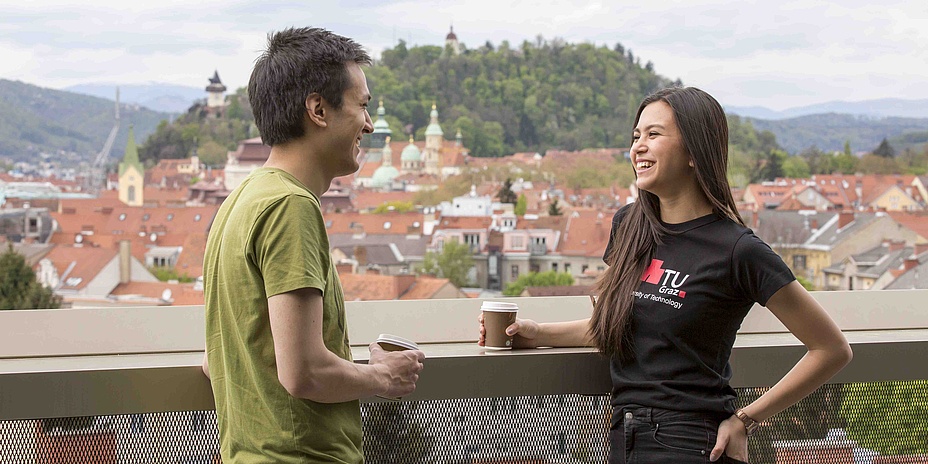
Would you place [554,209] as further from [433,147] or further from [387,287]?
[387,287]

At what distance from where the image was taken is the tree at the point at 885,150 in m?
56.1

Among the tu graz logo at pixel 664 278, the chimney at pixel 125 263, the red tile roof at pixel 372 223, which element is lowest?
the chimney at pixel 125 263

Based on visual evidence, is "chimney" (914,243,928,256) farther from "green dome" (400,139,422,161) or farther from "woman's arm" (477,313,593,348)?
"woman's arm" (477,313,593,348)

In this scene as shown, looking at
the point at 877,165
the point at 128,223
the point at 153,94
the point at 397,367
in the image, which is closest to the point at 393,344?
the point at 397,367

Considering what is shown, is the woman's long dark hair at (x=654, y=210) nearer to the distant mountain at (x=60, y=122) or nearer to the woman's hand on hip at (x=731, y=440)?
the woman's hand on hip at (x=731, y=440)

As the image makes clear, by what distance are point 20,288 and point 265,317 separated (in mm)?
45142

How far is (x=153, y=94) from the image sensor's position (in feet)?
221

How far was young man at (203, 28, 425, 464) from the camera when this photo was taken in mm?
939

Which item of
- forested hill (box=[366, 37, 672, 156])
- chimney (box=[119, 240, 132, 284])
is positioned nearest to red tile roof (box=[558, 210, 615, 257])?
forested hill (box=[366, 37, 672, 156])

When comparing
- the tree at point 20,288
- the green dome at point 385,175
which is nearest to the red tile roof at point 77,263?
the tree at point 20,288

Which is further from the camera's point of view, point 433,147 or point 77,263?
point 433,147

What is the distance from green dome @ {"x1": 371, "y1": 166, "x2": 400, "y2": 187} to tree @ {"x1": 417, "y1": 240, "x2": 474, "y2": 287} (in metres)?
14.5

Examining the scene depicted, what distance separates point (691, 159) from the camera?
131cm

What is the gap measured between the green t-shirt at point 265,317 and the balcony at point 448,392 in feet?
0.92
